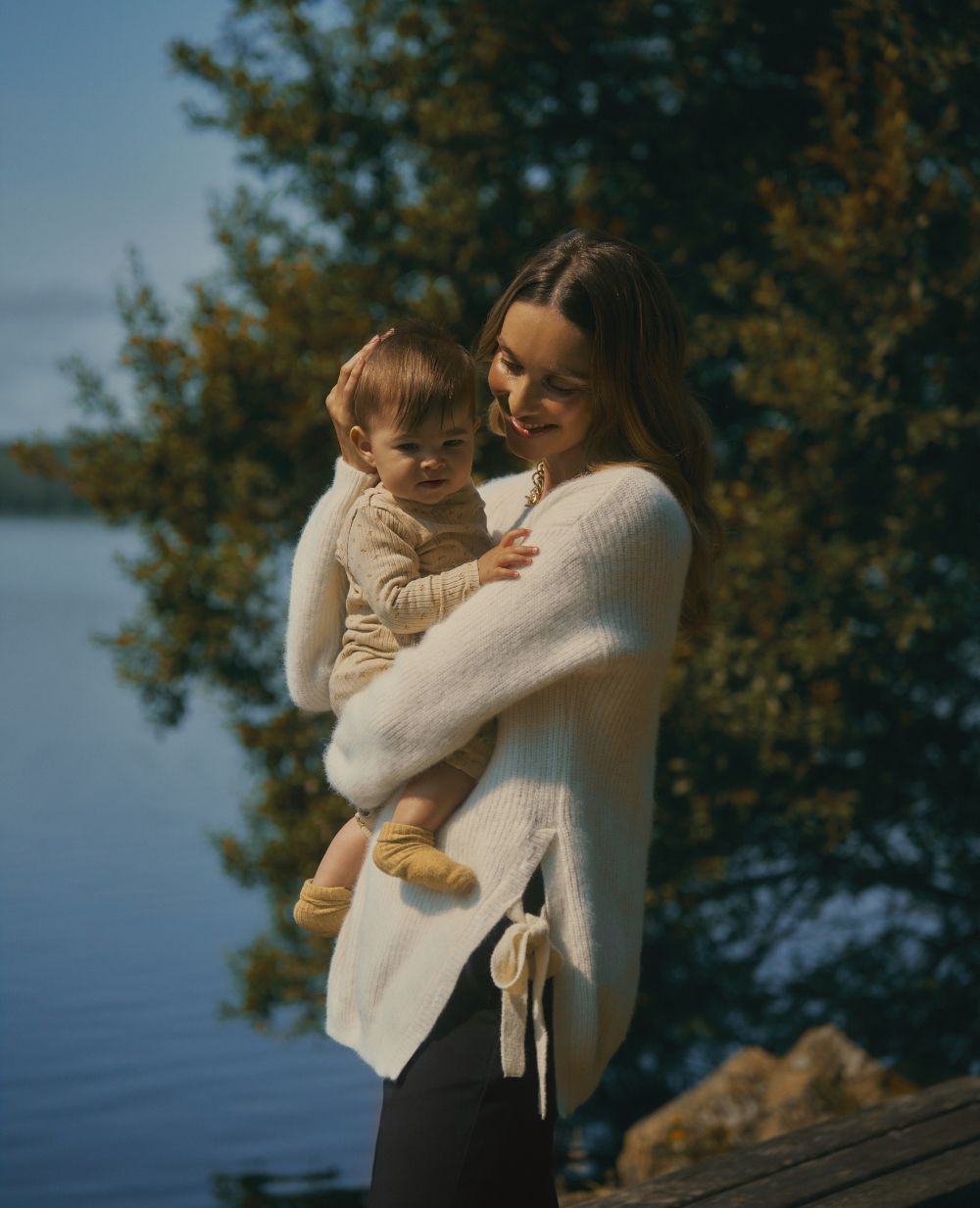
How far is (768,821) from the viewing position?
5.92 m

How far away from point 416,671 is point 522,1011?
46 centimetres

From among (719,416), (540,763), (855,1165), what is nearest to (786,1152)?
(855,1165)

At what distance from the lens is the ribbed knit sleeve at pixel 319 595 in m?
2.22

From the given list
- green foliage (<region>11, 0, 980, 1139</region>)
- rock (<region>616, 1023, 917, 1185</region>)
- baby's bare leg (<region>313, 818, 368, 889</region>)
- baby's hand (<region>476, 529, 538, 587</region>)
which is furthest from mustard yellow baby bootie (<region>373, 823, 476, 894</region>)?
rock (<region>616, 1023, 917, 1185</region>)

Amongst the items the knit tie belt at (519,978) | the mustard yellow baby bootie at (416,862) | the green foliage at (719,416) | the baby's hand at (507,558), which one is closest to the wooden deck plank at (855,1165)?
the knit tie belt at (519,978)

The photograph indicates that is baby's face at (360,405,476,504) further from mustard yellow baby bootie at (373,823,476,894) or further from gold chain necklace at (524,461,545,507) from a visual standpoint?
mustard yellow baby bootie at (373,823,476,894)

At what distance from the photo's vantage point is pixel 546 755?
200cm

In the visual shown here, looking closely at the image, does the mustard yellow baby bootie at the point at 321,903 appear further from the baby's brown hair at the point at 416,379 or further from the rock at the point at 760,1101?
the rock at the point at 760,1101

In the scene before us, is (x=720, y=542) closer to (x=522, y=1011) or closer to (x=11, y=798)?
(x=522, y=1011)

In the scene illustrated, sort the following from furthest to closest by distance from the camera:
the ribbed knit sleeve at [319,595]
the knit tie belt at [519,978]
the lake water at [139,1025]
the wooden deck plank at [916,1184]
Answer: the lake water at [139,1025] → the wooden deck plank at [916,1184] → the ribbed knit sleeve at [319,595] → the knit tie belt at [519,978]

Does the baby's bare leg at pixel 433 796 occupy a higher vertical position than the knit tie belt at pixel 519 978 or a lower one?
higher

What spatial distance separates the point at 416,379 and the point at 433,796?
0.58 metres

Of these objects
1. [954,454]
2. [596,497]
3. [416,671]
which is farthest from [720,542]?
[954,454]

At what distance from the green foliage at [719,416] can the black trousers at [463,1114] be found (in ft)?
11.0
